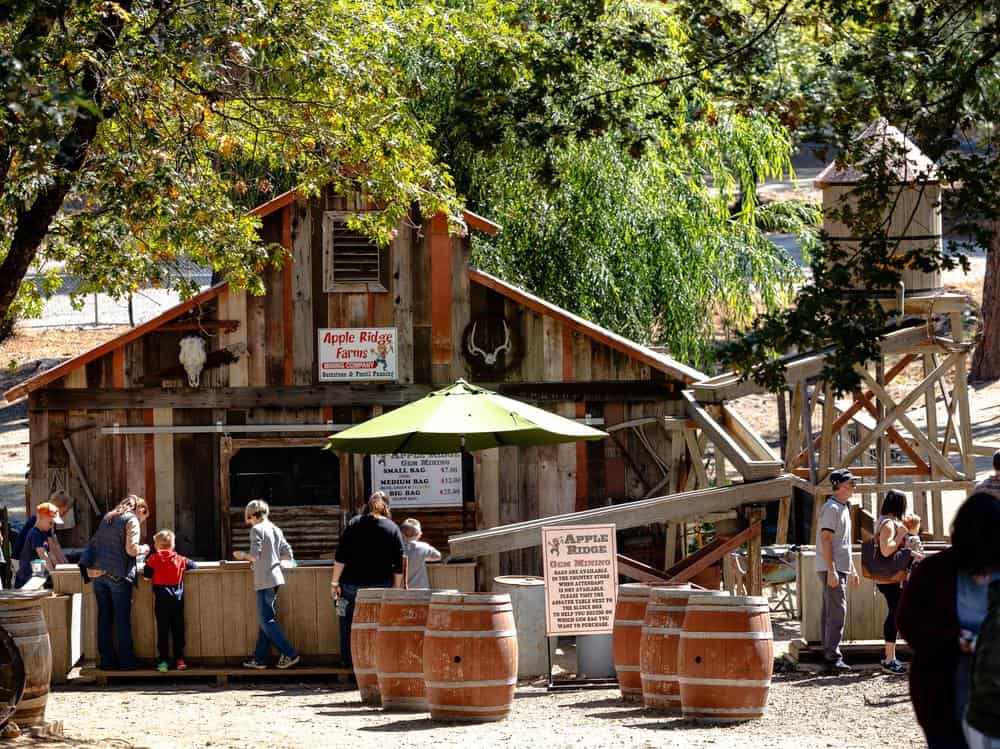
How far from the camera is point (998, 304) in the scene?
37188 mm

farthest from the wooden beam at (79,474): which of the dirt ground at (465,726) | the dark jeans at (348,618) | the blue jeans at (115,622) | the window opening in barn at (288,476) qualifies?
the dark jeans at (348,618)

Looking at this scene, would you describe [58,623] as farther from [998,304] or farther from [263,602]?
[998,304]

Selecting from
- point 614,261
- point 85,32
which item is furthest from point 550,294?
point 85,32

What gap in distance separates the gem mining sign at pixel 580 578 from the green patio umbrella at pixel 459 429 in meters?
1.18

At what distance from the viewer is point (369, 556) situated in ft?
44.9

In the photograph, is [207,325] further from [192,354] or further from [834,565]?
[834,565]

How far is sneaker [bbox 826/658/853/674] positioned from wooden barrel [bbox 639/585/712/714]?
2982 millimetres

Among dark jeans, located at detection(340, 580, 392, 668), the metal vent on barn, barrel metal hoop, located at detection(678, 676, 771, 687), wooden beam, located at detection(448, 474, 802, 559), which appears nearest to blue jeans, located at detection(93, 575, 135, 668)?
dark jeans, located at detection(340, 580, 392, 668)

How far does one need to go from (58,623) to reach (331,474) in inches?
180

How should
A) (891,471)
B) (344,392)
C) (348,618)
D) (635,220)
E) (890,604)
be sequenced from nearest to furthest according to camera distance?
(890,604)
(348,618)
(344,392)
(891,471)
(635,220)

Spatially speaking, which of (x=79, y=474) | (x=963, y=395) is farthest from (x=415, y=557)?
(x=963, y=395)

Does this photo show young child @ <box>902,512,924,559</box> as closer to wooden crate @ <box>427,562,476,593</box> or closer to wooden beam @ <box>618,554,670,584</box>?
wooden beam @ <box>618,554,670,584</box>

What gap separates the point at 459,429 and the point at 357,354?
411 cm

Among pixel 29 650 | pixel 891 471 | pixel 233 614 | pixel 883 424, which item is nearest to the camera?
pixel 29 650
